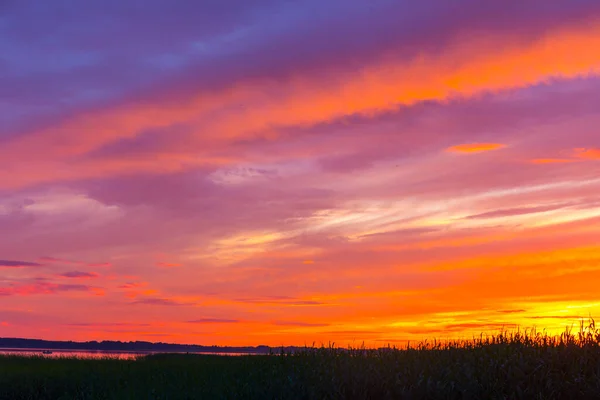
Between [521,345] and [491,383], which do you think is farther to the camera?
[521,345]

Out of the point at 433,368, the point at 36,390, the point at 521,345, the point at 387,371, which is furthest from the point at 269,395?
the point at 36,390

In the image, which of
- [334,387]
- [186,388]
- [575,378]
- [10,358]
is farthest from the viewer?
[10,358]

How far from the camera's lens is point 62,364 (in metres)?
39.8

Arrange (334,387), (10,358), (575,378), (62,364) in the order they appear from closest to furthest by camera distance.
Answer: (575,378) → (334,387) → (62,364) → (10,358)

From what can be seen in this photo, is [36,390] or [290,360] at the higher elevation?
[290,360]

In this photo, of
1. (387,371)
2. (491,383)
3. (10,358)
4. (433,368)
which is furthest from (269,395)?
(10,358)

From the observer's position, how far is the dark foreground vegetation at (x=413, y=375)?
19312mm

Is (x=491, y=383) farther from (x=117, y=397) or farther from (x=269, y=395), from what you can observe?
(x=117, y=397)

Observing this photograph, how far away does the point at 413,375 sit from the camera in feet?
68.2

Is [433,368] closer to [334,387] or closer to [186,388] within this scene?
[334,387]

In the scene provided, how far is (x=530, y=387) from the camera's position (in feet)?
63.0

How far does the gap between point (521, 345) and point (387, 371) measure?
5.08 meters

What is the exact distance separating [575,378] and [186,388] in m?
14.3

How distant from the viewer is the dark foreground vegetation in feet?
63.4
